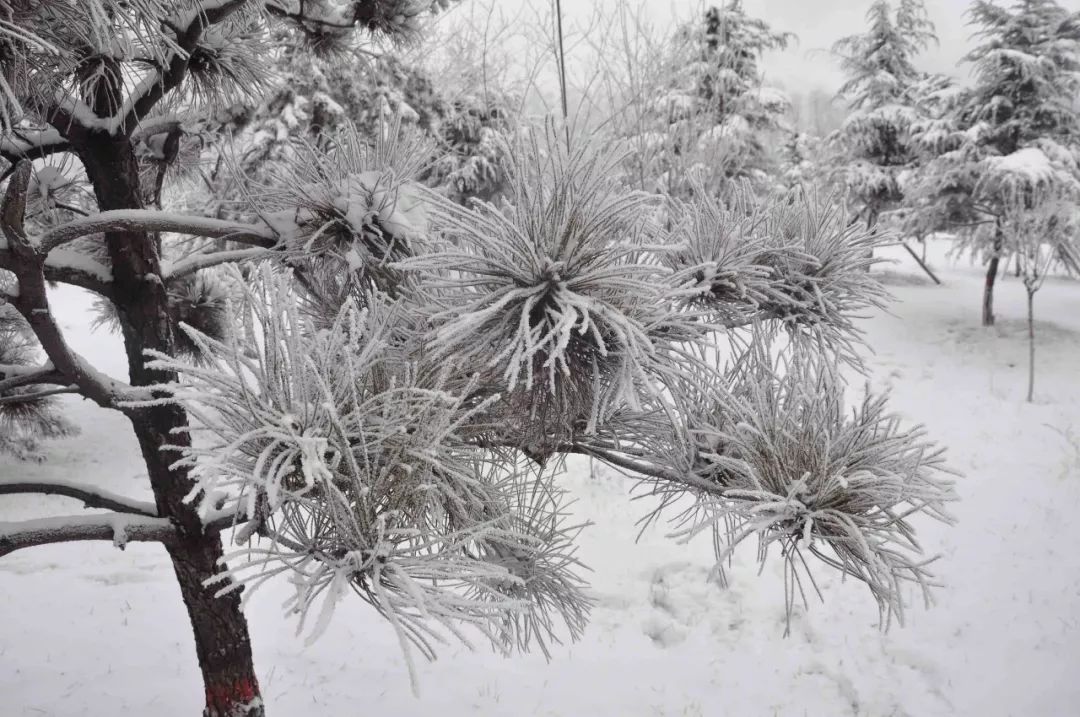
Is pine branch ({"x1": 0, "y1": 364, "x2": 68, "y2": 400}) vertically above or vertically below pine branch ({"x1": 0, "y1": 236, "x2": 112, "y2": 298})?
below

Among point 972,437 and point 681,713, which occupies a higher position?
point 972,437

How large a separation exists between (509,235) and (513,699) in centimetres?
363

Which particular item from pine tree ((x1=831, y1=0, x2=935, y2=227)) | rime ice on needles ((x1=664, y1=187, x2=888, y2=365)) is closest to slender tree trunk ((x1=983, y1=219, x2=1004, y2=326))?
pine tree ((x1=831, y1=0, x2=935, y2=227))

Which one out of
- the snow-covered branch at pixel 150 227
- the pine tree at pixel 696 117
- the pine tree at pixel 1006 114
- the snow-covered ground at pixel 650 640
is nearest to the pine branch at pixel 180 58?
the snow-covered branch at pixel 150 227

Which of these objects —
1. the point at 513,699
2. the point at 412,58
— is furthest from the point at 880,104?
the point at 513,699

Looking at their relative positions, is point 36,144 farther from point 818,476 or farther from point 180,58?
point 818,476

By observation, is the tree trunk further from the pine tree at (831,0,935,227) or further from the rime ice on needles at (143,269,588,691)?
the pine tree at (831,0,935,227)

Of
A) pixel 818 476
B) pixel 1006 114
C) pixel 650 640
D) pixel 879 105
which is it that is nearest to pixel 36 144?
pixel 818 476

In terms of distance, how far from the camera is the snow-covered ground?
380 centimetres

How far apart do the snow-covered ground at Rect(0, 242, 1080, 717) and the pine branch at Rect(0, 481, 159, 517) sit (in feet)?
3.32

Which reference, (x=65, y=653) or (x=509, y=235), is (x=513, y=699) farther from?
(x=509, y=235)

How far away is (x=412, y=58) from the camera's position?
8664mm

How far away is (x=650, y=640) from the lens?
14.9 feet

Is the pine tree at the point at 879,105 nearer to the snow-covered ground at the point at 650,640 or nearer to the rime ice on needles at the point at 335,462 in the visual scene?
the snow-covered ground at the point at 650,640
